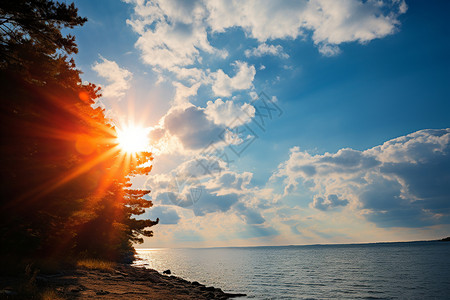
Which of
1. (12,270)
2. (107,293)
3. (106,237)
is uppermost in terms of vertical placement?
(106,237)

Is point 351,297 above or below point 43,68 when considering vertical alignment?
below

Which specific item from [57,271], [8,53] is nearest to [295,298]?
[57,271]

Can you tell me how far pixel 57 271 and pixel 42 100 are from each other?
421 inches

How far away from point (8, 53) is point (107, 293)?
48.8 ft

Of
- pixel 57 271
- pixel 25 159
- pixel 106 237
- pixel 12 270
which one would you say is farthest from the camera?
pixel 106 237

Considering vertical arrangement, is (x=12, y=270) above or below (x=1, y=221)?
below

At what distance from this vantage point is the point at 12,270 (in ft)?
45.8

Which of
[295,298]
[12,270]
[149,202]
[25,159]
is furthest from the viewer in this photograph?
[149,202]

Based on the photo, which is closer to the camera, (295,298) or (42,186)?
(42,186)

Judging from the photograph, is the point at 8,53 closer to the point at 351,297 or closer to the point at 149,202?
the point at 149,202

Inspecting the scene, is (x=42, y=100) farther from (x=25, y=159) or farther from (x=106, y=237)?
(x=106, y=237)

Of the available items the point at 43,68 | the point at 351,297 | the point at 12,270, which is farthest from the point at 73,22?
the point at 351,297

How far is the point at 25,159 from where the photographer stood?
15227mm

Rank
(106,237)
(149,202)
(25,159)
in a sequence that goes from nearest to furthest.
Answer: (25,159), (106,237), (149,202)
